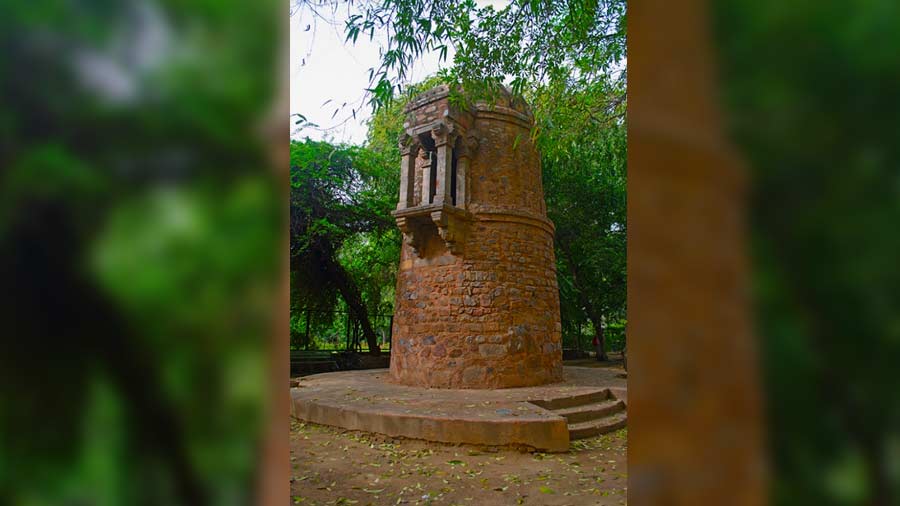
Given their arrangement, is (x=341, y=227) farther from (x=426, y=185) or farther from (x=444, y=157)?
(x=444, y=157)

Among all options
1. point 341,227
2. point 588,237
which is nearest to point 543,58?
point 341,227

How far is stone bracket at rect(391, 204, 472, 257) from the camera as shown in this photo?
9.41m

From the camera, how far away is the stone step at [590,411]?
7.43m

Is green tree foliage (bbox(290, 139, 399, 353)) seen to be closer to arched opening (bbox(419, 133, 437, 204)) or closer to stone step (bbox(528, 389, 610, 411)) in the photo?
arched opening (bbox(419, 133, 437, 204))

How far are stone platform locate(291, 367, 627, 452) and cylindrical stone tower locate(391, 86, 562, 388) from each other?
21.1 inches

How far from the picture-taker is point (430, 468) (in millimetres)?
5586

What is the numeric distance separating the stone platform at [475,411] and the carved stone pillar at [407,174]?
374 centimetres

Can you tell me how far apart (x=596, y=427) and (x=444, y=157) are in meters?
5.64

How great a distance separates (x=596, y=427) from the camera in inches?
287
